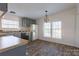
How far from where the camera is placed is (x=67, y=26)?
149cm

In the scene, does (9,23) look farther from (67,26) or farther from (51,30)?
(67,26)

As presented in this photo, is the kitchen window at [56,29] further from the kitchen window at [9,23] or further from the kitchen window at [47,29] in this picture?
the kitchen window at [9,23]

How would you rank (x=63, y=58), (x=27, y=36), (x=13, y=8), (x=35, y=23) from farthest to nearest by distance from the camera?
(x=35, y=23)
(x=27, y=36)
(x=13, y=8)
(x=63, y=58)

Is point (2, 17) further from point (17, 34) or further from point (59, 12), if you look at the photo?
point (59, 12)

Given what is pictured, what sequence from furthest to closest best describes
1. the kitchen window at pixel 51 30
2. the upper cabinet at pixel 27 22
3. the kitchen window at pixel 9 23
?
the kitchen window at pixel 51 30 → the upper cabinet at pixel 27 22 → the kitchen window at pixel 9 23

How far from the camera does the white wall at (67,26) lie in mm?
1301

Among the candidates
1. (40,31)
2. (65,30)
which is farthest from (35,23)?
(65,30)

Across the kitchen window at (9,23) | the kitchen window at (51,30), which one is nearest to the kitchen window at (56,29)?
the kitchen window at (51,30)

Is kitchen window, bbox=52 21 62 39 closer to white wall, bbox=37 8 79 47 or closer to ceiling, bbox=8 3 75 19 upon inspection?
white wall, bbox=37 8 79 47

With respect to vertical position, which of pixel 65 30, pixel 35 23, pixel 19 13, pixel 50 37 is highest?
pixel 19 13

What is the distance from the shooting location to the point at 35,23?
1.25 metres

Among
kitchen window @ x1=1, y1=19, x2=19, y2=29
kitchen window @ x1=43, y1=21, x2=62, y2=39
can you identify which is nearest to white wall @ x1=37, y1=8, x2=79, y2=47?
kitchen window @ x1=43, y1=21, x2=62, y2=39

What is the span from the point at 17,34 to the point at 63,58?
63 cm

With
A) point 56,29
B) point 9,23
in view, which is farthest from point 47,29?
point 9,23
